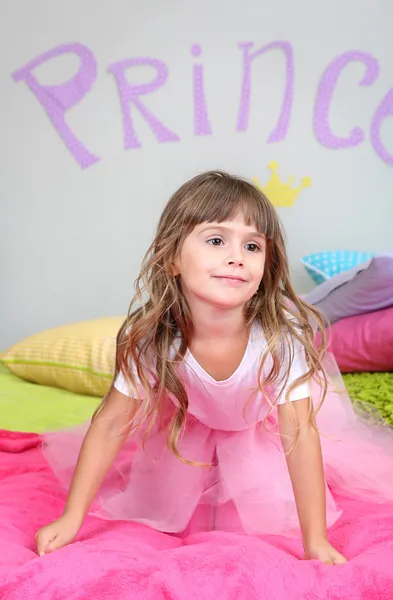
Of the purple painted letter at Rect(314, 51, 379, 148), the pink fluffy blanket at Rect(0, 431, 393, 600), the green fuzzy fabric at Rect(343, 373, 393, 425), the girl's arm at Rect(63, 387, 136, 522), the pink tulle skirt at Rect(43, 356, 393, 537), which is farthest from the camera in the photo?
the purple painted letter at Rect(314, 51, 379, 148)

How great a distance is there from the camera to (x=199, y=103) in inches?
110

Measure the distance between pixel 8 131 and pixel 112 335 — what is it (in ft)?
3.82

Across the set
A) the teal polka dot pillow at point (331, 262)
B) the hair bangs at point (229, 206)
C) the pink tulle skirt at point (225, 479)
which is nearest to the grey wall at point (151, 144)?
the teal polka dot pillow at point (331, 262)

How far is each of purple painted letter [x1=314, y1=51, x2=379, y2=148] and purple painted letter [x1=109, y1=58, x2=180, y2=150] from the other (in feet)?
1.81

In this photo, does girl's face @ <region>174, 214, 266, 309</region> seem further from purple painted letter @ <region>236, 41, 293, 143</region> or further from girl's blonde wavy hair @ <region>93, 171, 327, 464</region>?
purple painted letter @ <region>236, 41, 293, 143</region>

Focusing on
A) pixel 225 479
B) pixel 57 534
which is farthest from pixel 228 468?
pixel 57 534

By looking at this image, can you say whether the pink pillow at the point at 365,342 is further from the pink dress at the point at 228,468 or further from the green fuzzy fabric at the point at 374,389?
the pink dress at the point at 228,468

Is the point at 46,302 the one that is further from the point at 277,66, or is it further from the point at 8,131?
the point at 277,66

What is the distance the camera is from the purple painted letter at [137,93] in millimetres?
2797

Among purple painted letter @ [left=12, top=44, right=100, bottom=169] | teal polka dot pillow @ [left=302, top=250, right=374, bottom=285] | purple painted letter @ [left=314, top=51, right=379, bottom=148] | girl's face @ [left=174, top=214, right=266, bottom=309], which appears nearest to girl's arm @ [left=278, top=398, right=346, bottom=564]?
girl's face @ [left=174, top=214, right=266, bottom=309]

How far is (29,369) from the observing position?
2.25m

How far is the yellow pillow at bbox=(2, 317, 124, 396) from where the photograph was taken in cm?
208

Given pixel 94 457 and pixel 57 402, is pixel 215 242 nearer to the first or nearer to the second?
pixel 94 457

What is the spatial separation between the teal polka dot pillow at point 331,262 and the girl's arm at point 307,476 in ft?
4.32
